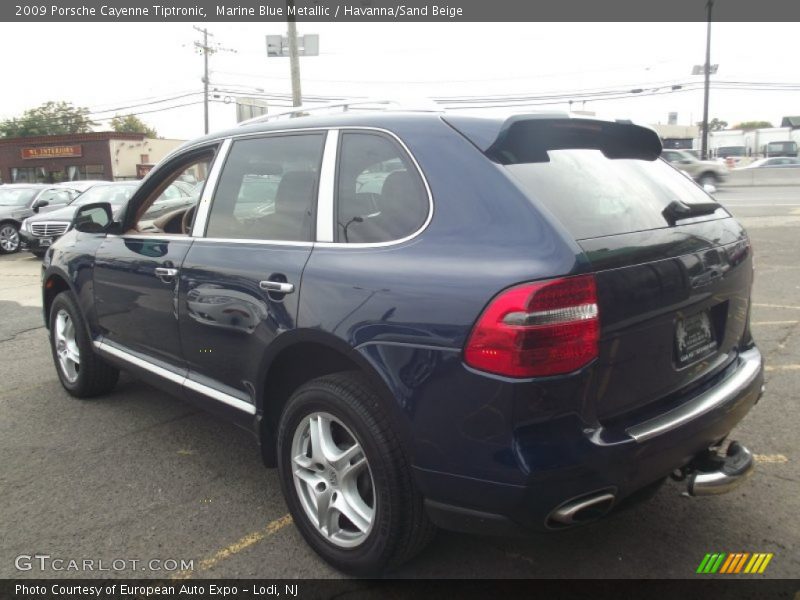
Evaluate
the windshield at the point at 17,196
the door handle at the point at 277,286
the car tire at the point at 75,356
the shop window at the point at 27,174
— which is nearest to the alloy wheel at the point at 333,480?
the door handle at the point at 277,286

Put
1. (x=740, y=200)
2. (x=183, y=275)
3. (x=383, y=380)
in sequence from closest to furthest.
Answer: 1. (x=383, y=380)
2. (x=183, y=275)
3. (x=740, y=200)

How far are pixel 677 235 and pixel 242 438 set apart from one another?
2866mm

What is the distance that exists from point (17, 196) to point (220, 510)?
16.3m

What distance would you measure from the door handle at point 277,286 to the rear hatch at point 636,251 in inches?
38.1

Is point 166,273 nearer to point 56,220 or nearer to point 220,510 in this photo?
point 220,510

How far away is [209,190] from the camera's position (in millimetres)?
3455

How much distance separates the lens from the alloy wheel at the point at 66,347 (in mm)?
4785

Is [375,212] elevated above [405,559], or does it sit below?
above

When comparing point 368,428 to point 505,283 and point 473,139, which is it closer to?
point 505,283

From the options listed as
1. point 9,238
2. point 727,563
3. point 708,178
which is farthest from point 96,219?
point 708,178

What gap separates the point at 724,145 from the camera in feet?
190

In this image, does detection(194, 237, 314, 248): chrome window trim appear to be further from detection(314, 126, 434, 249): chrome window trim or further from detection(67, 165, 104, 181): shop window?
detection(67, 165, 104, 181): shop window

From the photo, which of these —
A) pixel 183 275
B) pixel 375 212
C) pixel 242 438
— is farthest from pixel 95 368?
pixel 375 212

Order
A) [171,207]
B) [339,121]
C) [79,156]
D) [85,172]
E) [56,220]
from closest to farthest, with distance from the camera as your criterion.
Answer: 1. [339,121]
2. [171,207]
3. [56,220]
4. [79,156]
5. [85,172]
